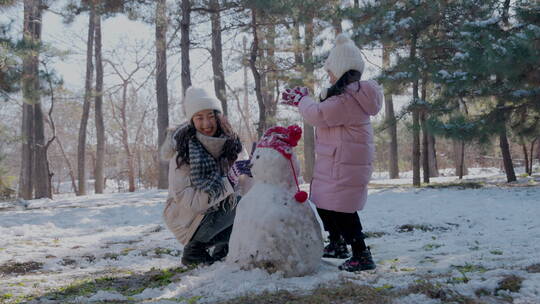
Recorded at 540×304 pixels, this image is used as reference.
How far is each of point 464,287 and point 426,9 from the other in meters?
9.51

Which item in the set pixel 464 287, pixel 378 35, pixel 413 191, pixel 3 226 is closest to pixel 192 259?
pixel 464 287

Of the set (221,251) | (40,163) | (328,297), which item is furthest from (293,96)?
(40,163)

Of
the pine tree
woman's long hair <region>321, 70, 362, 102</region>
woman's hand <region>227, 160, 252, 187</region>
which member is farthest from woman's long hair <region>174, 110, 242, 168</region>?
the pine tree

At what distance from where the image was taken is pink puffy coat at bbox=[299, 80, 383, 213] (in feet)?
10.1

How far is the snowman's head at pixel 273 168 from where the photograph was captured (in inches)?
119

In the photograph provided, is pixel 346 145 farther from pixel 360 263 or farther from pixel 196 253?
pixel 196 253

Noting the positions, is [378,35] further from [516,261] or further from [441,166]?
[441,166]

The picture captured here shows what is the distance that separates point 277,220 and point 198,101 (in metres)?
1.22

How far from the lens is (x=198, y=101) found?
3576mm

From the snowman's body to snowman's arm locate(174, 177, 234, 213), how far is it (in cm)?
42

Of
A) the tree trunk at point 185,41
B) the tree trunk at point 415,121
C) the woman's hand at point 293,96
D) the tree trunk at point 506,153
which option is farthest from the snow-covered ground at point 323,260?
the tree trunk at point 185,41

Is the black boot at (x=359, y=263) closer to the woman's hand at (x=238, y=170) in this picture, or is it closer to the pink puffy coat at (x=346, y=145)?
the pink puffy coat at (x=346, y=145)

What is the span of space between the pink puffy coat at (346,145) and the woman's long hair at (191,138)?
756 millimetres

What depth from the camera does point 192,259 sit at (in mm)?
3650
